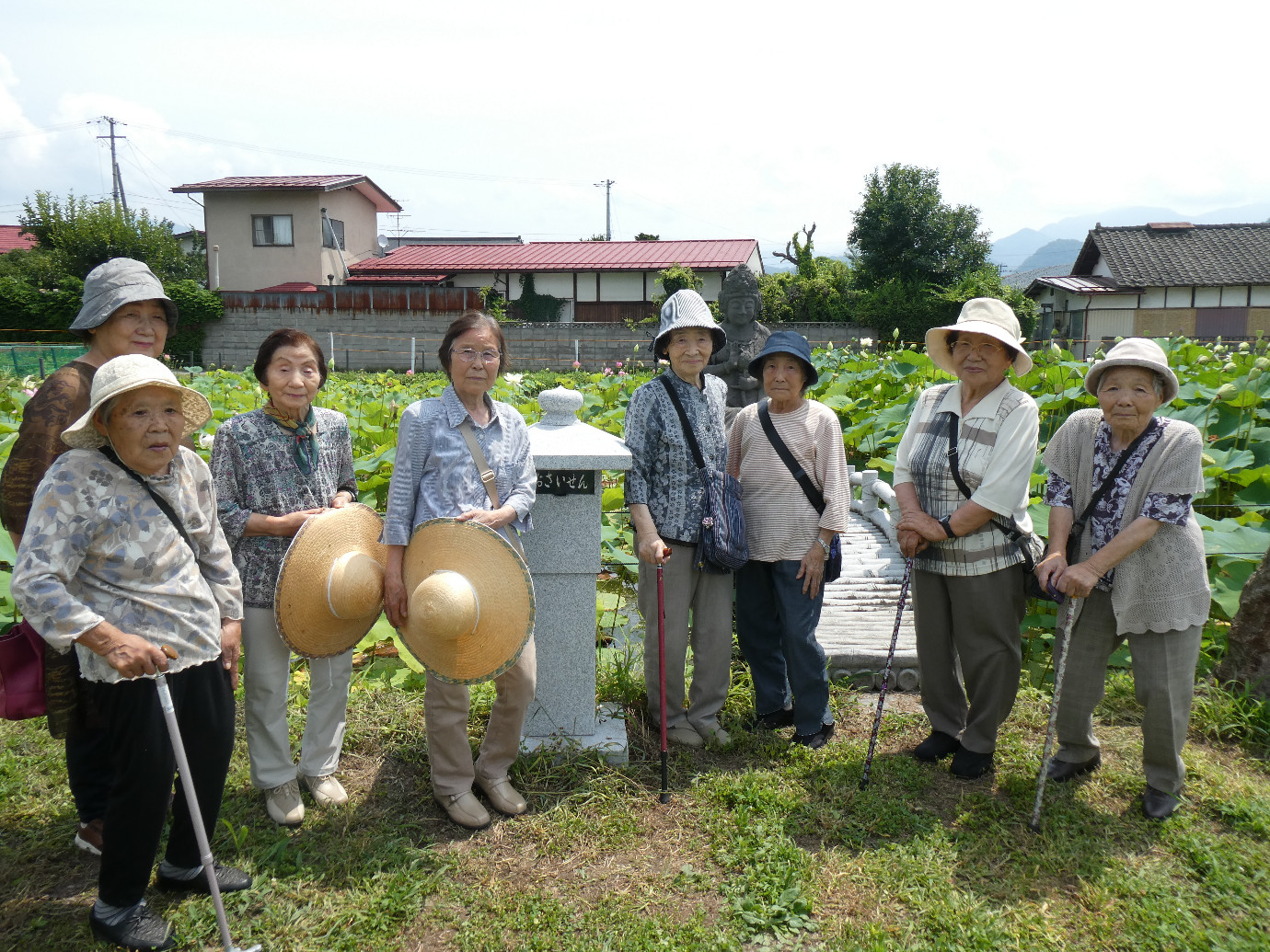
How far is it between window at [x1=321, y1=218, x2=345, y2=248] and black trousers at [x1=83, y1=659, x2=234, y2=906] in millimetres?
29593

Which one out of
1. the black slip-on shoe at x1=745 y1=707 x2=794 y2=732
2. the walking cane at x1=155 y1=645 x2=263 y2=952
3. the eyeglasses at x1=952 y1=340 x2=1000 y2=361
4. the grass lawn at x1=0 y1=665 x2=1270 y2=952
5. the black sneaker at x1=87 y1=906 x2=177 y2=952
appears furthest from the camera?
the black slip-on shoe at x1=745 y1=707 x2=794 y2=732

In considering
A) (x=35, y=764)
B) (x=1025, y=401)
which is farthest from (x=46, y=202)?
(x=1025, y=401)

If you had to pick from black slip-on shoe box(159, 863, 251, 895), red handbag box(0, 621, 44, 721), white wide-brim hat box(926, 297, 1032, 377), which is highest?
white wide-brim hat box(926, 297, 1032, 377)

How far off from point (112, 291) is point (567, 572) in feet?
5.79

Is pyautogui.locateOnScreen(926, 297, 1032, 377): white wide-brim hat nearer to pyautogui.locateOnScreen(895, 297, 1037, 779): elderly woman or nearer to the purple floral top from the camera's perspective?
pyautogui.locateOnScreen(895, 297, 1037, 779): elderly woman

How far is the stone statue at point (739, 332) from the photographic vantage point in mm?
4203

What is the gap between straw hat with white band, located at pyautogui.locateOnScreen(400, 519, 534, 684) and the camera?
2721mm

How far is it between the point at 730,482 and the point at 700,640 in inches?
26.0

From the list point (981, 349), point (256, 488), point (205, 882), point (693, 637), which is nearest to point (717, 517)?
point (693, 637)

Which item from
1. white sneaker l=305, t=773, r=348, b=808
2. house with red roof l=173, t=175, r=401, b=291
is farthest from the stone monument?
A: house with red roof l=173, t=175, r=401, b=291

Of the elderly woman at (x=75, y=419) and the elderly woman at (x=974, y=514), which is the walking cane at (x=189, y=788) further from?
the elderly woman at (x=974, y=514)

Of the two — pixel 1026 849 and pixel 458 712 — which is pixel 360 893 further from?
pixel 1026 849

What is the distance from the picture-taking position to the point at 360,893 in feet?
8.43

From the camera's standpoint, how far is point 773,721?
363 cm
